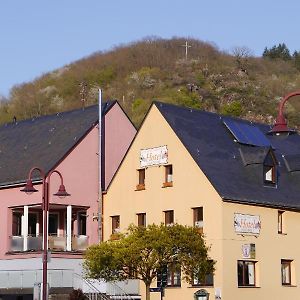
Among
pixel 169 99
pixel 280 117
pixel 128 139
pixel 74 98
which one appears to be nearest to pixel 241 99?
pixel 169 99

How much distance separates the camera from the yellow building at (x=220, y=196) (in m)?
38.7

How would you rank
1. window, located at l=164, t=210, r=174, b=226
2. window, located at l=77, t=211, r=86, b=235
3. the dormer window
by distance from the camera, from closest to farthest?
window, located at l=164, t=210, r=174, b=226, the dormer window, window, located at l=77, t=211, r=86, b=235

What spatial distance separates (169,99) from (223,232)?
89.9 meters

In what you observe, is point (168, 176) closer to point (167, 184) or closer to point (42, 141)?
point (167, 184)

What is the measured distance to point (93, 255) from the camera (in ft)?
118

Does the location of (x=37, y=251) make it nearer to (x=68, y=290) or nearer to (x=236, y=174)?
(x=68, y=290)

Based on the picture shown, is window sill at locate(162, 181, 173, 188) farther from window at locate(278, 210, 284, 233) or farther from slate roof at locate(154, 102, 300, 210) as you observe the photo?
window at locate(278, 210, 284, 233)

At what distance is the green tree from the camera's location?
115 ft

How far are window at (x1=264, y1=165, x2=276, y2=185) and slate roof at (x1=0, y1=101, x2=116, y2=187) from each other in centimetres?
1042

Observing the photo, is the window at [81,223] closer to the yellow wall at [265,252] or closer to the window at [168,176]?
the window at [168,176]

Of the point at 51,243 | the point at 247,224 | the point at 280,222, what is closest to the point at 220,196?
the point at 247,224

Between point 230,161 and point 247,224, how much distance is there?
3923mm

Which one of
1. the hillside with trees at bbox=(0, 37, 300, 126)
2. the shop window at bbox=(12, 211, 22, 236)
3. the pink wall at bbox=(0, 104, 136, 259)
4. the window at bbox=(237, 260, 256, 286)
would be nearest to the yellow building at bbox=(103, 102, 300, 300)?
the window at bbox=(237, 260, 256, 286)

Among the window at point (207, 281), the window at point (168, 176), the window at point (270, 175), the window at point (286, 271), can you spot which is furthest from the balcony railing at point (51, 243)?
the window at point (286, 271)
